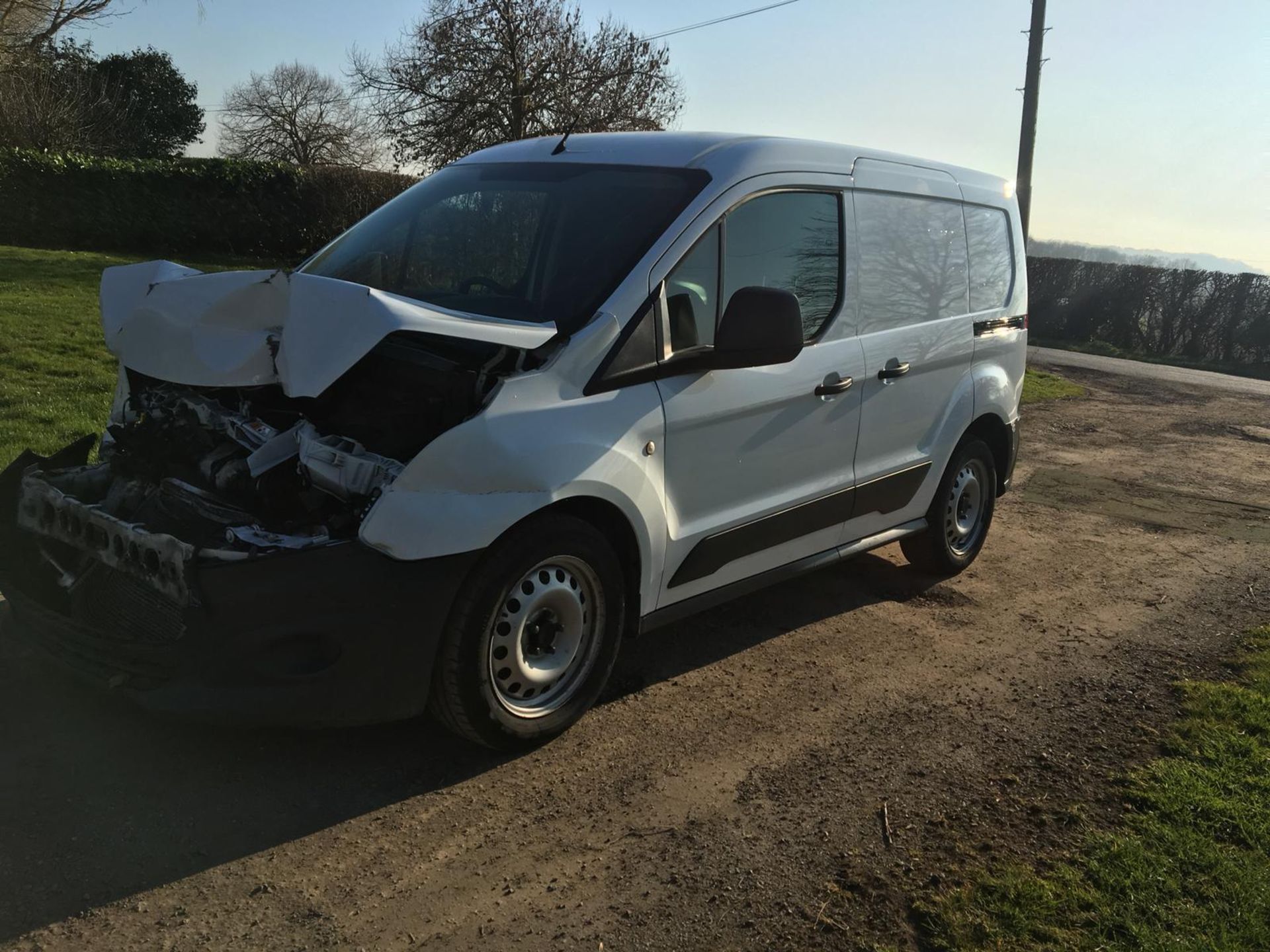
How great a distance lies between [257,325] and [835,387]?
2421 millimetres

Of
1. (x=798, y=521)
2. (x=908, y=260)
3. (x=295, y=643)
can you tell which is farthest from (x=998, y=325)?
(x=295, y=643)

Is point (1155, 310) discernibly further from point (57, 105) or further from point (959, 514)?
point (57, 105)

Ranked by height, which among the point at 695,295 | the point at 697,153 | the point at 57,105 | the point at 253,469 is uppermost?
the point at 57,105

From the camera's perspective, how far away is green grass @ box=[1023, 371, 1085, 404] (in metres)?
14.3

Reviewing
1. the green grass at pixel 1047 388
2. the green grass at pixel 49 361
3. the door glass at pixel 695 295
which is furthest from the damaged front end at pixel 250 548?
the green grass at pixel 1047 388

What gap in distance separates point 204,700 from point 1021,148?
55.2 feet

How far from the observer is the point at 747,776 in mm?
3758

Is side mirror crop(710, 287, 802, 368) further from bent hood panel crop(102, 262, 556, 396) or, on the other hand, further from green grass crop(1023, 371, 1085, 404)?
green grass crop(1023, 371, 1085, 404)

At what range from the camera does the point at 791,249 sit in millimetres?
4461

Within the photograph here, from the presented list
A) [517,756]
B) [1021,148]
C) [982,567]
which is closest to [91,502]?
[517,756]

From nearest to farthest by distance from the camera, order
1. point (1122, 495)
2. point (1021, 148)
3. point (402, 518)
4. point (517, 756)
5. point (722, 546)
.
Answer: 1. point (402, 518)
2. point (517, 756)
3. point (722, 546)
4. point (1122, 495)
5. point (1021, 148)

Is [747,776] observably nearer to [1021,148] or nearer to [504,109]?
[1021,148]

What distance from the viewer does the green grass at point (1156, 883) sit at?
296 centimetres

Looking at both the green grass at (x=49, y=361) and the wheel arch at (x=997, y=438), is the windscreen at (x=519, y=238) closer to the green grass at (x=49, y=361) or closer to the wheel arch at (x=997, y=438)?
the wheel arch at (x=997, y=438)
